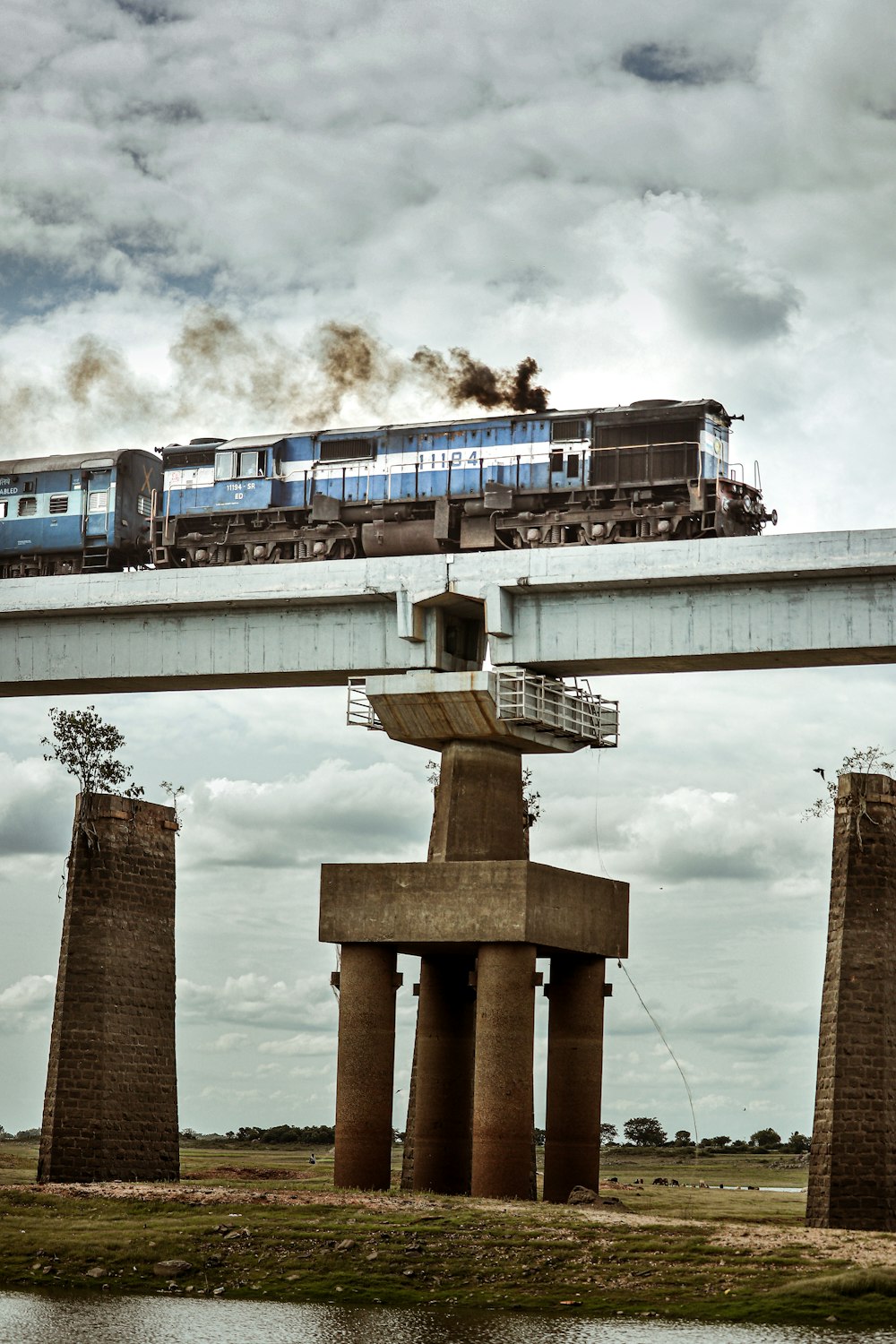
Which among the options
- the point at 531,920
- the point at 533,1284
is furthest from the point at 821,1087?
the point at 533,1284

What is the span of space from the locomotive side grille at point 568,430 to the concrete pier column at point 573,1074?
47.5ft

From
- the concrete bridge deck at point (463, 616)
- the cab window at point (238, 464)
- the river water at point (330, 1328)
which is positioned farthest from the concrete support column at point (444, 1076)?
the cab window at point (238, 464)

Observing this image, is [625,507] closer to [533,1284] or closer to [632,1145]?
[533,1284]

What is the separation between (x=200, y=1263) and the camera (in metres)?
32.9

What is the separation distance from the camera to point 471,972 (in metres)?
42.0

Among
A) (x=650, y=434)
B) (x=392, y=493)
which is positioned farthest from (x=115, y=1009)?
(x=650, y=434)

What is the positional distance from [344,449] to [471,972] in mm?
16940

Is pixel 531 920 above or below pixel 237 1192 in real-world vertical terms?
above

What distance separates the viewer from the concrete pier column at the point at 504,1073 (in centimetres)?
3878

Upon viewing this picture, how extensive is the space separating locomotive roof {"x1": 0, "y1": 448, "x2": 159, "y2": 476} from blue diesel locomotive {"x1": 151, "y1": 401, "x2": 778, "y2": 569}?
5.17 feet

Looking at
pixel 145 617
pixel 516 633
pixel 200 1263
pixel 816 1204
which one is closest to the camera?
pixel 200 1263

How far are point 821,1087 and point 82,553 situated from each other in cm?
2666

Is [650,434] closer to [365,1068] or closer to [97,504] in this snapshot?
[97,504]

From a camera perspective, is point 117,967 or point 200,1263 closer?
point 200,1263
